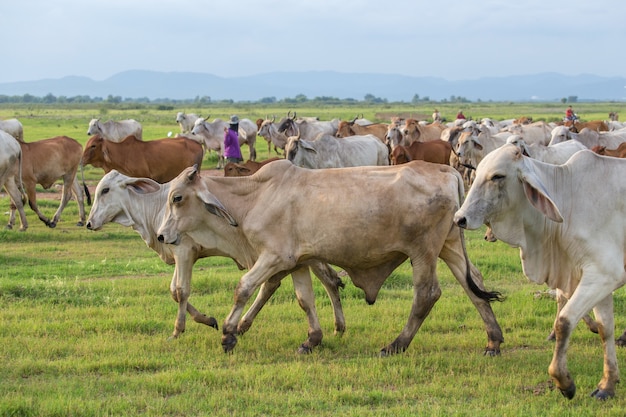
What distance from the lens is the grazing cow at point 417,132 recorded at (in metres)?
24.8

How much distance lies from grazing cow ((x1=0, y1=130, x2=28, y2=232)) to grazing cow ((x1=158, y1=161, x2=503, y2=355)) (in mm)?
7975

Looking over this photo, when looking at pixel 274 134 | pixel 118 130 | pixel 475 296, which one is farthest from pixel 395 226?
pixel 118 130

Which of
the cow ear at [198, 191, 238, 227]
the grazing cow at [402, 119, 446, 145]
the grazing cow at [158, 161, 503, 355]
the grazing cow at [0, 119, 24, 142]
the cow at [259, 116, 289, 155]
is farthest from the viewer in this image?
the cow at [259, 116, 289, 155]

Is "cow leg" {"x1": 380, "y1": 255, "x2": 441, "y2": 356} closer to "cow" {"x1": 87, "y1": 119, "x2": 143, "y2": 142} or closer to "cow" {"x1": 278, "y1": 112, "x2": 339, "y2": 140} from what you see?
"cow" {"x1": 278, "y1": 112, "x2": 339, "y2": 140}

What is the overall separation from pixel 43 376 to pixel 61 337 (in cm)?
123

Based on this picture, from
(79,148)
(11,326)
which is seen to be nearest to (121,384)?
(11,326)

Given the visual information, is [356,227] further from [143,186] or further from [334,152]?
[334,152]

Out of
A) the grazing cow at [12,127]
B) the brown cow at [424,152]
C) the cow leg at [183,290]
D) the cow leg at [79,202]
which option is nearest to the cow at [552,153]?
the brown cow at [424,152]

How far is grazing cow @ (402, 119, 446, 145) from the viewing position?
81.5 ft

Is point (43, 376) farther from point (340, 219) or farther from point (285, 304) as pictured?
point (285, 304)

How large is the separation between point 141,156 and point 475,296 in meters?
10.6

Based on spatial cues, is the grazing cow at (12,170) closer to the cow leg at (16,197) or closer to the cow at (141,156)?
the cow leg at (16,197)

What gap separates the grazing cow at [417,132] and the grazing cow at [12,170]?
11986mm

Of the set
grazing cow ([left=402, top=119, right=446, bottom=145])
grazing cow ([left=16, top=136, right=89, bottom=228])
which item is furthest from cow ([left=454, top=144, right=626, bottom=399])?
grazing cow ([left=402, top=119, right=446, bottom=145])
